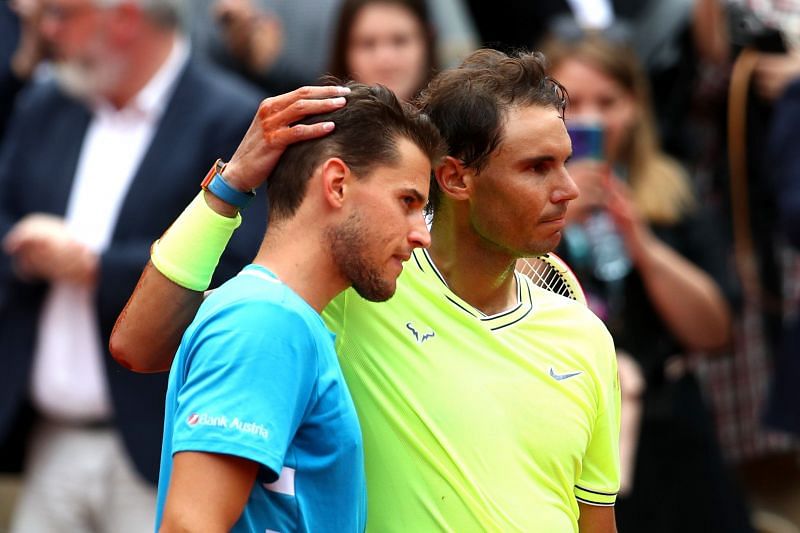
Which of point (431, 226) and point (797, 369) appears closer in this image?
point (431, 226)

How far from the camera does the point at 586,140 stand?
4918 millimetres

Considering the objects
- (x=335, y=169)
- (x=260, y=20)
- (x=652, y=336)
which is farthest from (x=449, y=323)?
(x=260, y=20)

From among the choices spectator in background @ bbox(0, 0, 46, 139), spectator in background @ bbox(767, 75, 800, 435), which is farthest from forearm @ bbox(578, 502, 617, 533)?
spectator in background @ bbox(0, 0, 46, 139)

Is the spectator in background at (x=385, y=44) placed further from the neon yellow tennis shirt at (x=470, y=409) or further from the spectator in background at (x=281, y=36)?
the neon yellow tennis shirt at (x=470, y=409)

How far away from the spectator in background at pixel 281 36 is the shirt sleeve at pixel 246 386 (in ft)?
12.0

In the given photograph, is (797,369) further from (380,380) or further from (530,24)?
(380,380)

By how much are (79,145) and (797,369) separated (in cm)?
282

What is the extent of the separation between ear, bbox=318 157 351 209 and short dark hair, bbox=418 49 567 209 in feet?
1.11

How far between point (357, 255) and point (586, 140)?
7.65ft

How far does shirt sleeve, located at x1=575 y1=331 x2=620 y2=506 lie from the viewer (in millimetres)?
3076

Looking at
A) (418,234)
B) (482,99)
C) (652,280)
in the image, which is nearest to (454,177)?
(482,99)

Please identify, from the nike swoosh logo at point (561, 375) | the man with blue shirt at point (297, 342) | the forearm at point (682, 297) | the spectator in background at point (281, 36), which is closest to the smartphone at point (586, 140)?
the forearm at point (682, 297)

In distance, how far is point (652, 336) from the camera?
536cm

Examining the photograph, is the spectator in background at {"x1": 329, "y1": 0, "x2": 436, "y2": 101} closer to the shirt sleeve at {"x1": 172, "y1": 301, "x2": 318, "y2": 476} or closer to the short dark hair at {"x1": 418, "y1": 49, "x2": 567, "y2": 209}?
the short dark hair at {"x1": 418, "y1": 49, "x2": 567, "y2": 209}
